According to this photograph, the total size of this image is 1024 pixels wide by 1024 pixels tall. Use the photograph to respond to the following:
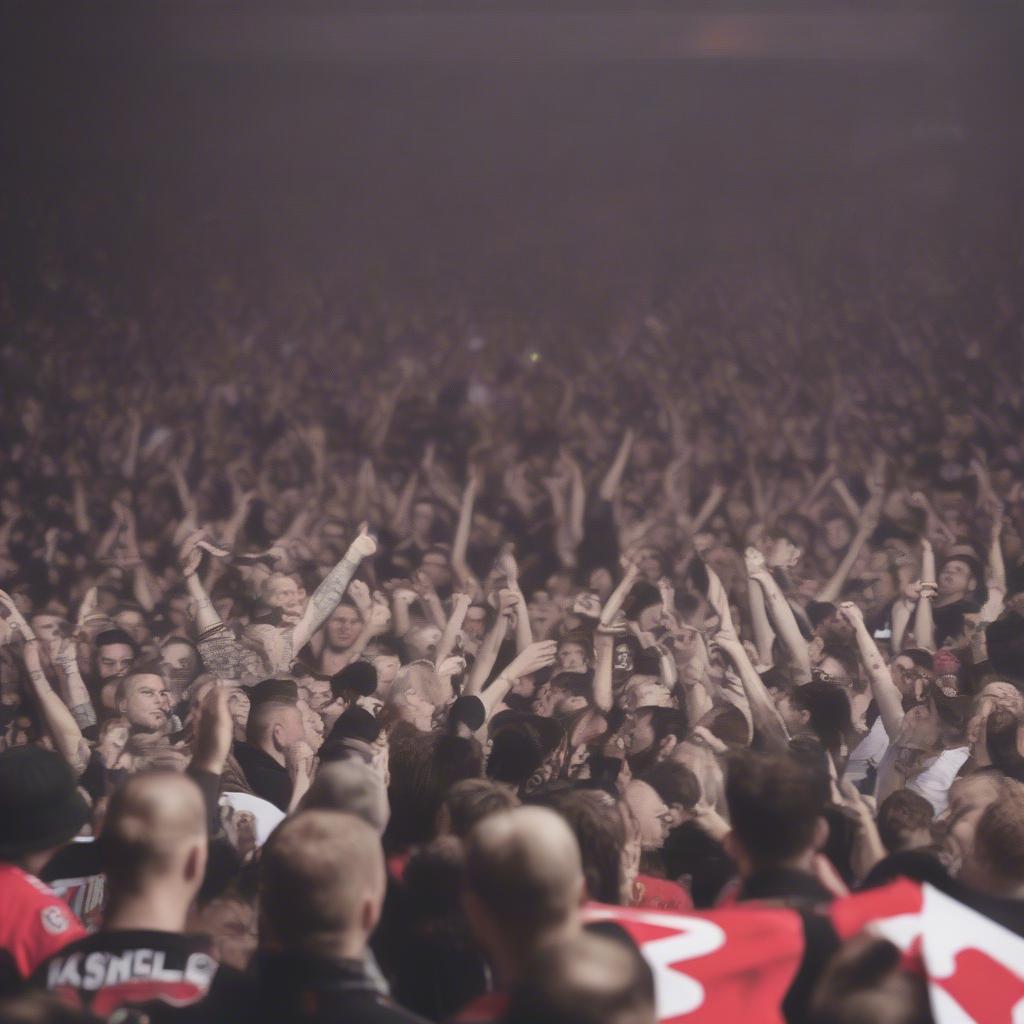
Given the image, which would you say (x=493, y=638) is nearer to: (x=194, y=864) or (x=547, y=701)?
(x=547, y=701)

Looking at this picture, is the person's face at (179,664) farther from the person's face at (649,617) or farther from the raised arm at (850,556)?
the raised arm at (850,556)

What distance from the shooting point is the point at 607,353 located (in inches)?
362

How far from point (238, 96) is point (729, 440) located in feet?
15.1

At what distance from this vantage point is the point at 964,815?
219 cm

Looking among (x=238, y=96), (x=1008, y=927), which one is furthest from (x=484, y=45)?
(x=1008, y=927)

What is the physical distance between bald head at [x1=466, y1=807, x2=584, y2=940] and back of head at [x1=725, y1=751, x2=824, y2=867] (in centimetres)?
33

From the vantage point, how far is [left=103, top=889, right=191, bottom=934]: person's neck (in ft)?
4.75

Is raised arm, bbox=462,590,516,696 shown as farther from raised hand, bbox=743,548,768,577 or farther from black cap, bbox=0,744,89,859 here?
black cap, bbox=0,744,89,859

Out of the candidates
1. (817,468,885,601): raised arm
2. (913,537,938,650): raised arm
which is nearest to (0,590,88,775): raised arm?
(913,537,938,650): raised arm

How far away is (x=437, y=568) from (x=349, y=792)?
3454 mm

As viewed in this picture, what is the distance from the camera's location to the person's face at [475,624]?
454 centimetres

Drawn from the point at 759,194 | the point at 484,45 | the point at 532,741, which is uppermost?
the point at 484,45

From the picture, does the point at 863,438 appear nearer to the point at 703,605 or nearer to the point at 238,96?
the point at 703,605

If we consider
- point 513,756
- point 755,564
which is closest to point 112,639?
point 513,756
